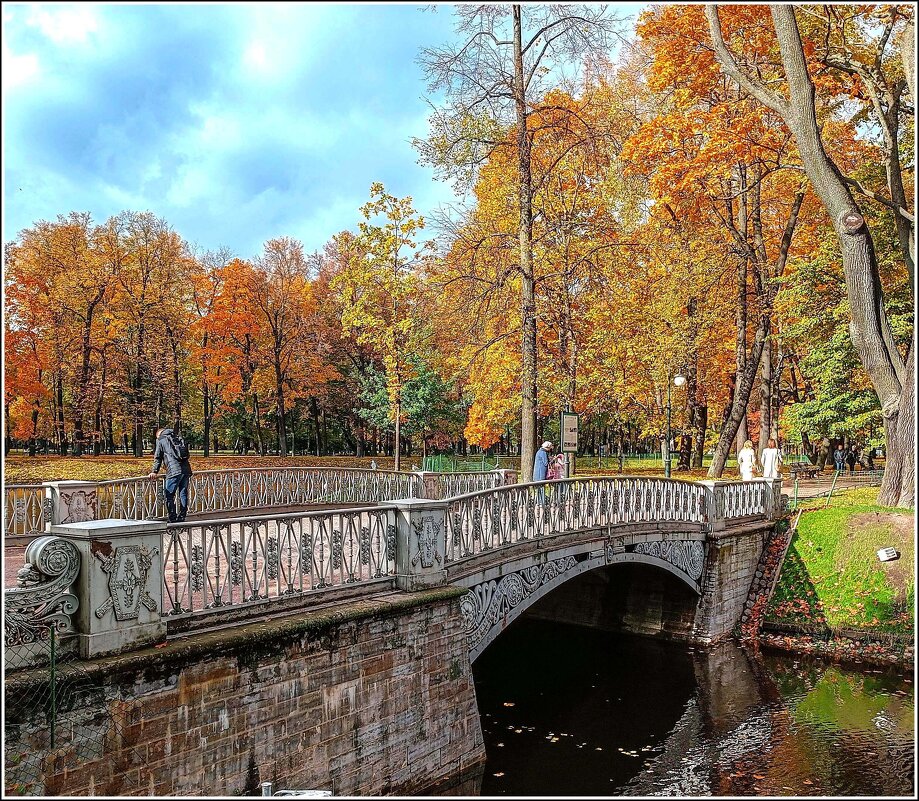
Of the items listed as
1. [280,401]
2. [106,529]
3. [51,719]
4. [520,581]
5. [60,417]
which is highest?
[280,401]

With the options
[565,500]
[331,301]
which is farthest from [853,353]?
[331,301]

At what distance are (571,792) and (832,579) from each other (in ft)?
32.2

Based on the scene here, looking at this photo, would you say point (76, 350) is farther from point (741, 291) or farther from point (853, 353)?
point (853, 353)

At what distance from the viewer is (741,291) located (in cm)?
2359

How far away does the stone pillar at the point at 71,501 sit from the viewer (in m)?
11.1

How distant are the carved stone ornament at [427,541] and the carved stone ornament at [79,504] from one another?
18.8 feet

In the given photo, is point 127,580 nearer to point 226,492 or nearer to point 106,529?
point 106,529

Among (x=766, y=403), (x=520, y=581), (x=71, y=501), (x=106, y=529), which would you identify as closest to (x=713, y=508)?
(x=520, y=581)

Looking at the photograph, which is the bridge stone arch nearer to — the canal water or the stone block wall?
the canal water

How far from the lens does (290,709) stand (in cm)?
700

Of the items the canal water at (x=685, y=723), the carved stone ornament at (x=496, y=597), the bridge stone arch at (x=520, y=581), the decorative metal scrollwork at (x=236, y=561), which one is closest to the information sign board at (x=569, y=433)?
the bridge stone arch at (x=520, y=581)

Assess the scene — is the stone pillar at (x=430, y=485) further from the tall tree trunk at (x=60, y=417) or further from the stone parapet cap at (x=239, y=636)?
the tall tree trunk at (x=60, y=417)

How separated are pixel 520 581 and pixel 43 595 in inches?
258

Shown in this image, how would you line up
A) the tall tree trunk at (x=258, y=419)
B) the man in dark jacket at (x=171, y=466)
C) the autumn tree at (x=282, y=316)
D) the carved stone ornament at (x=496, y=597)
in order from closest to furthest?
1. the carved stone ornament at (x=496, y=597)
2. the man in dark jacket at (x=171, y=466)
3. the autumn tree at (x=282, y=316)
4. the tall tree trunk at (x=258, y=419)
